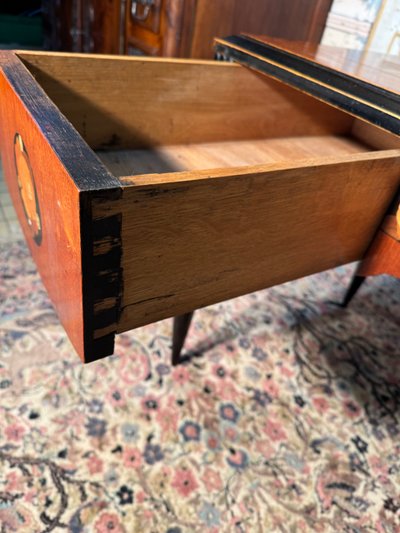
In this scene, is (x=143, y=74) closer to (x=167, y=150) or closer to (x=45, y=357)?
(x=167, y=150)

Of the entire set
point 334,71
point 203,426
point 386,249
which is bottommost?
point 203,426

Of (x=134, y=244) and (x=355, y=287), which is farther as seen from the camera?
(x=355, y=287)

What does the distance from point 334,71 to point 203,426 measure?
Result: 0.82 metres

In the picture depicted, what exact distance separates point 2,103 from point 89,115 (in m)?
0.20

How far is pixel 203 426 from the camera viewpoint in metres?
1.01

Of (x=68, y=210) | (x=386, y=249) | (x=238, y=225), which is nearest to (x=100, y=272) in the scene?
(x=68, y=210)

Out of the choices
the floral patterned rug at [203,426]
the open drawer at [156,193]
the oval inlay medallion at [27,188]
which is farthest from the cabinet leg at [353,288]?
the oval inlay medallion at [27,188]

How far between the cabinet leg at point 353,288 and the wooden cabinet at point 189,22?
35.0 inches

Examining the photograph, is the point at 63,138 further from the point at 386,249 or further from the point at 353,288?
the point at 353,288

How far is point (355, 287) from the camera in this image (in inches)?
55.4

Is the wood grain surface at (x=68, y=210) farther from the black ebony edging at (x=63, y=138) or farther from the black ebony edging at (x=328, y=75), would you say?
the black ebony edging at (x=328, y=75)

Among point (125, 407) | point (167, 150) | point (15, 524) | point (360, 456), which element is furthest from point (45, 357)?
point (360, 456)

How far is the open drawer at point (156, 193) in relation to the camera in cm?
47

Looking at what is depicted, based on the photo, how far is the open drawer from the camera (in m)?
0.47
